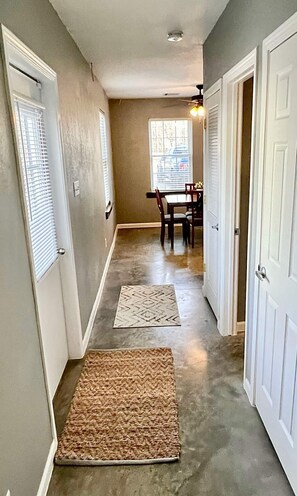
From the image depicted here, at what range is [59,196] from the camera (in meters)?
2.47

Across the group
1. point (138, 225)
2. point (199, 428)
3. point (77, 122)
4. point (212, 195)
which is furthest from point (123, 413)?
point (138, 225)

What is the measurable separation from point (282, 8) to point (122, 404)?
2.27 metres

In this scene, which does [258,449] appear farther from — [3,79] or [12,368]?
[3,79]

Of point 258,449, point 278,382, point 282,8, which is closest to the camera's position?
point 282,8

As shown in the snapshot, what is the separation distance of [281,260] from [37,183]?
4.82ft

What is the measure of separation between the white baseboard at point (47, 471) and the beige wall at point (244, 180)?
1.80m

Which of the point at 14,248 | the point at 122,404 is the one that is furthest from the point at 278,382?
the point at 14,248

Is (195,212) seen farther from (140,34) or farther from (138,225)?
(140,34)

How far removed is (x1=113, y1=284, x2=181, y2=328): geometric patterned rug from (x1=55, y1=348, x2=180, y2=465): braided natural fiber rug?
1.81 ft

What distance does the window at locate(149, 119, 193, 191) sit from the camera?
7.14m

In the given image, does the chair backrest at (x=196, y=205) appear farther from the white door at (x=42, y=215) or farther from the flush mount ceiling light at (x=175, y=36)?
the white door at (x=42, y=215)

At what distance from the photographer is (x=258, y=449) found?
1.90 metres

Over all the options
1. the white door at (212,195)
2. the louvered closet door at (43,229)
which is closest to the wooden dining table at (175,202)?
the white door at (212,195)

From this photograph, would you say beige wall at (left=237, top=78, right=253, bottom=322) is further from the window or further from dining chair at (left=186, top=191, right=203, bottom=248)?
the window
